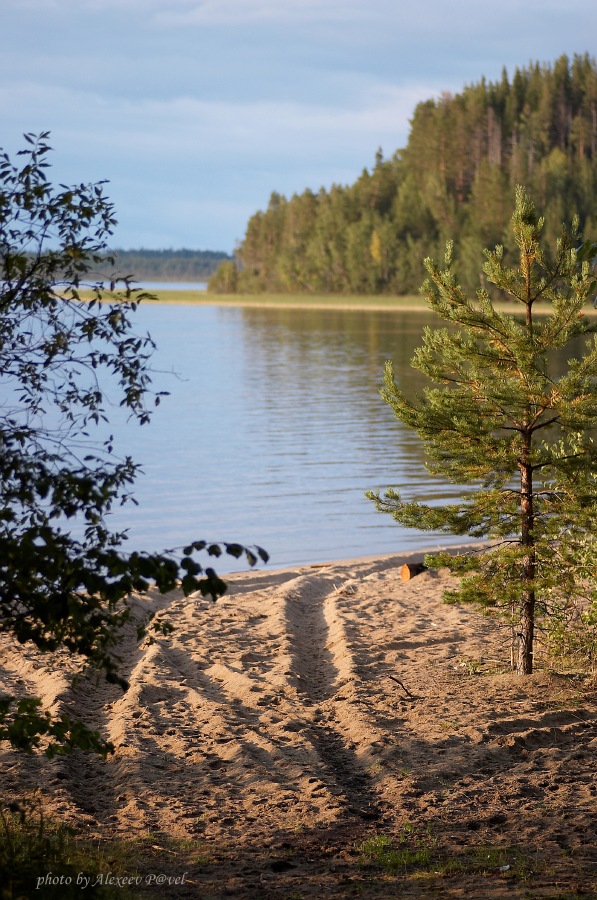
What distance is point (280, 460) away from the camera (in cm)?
2616

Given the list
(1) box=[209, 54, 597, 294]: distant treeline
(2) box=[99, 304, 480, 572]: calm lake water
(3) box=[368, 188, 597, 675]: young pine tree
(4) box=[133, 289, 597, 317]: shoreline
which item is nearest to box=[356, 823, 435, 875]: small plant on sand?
(2) box=[99, 304, 480, 572]: calm lake water

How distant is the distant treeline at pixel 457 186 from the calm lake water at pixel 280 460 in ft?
229

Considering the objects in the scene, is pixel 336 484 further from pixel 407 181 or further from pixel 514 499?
pixel 407 181

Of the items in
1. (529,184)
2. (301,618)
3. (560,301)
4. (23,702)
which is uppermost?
(529,184)

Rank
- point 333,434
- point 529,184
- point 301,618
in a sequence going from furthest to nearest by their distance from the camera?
point 529,184 → point 333,434 → point 301,618

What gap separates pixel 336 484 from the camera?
22859 millimetres

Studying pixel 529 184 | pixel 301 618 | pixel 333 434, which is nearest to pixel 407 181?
pixel 529 184

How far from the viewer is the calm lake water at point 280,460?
18312 mm

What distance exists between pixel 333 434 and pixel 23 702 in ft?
84.1

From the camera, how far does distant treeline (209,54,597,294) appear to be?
406ft

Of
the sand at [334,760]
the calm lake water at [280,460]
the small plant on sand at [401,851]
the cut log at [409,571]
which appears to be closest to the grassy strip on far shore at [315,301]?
the calm lake water at [280,460]

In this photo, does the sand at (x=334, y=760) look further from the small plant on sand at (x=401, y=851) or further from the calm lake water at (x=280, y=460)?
the calm lake water at (x=280, y=460)

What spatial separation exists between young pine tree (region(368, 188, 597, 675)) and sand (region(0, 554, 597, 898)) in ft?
3.55

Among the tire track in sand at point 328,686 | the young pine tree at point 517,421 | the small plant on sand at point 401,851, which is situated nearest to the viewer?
the small plant on sand at point 401,851
